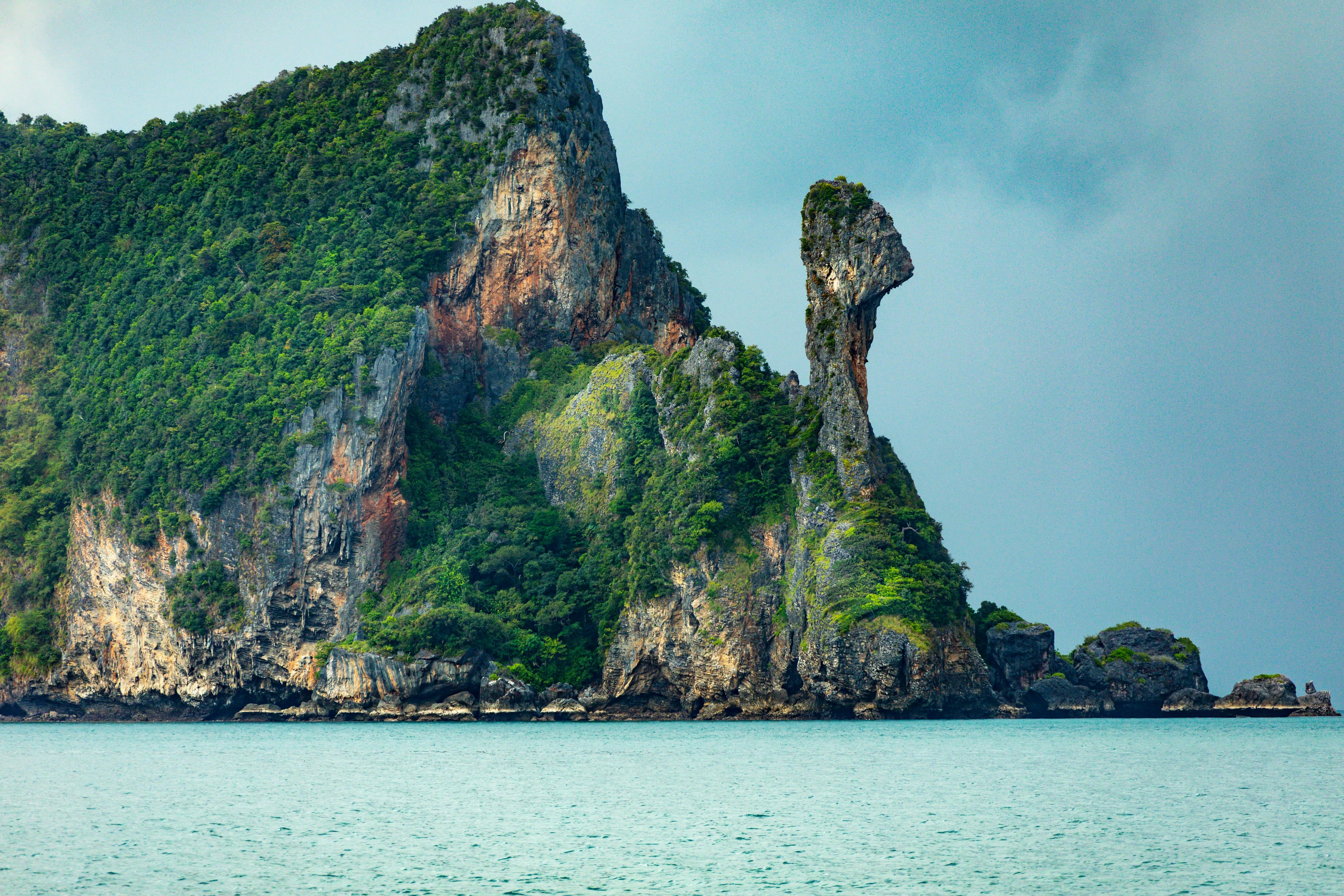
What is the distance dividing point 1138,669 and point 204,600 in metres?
54.6

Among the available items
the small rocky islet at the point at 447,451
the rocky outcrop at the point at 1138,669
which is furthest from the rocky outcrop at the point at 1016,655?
the rocky outcrop at the point at 1138,669

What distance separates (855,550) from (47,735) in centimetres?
4172

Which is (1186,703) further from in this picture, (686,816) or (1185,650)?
(686,816)

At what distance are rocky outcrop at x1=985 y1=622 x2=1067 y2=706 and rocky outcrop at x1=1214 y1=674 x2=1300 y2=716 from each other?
13921mm

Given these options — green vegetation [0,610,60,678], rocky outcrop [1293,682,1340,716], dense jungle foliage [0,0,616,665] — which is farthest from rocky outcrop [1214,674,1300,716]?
green vegetation [0,610,60,678]

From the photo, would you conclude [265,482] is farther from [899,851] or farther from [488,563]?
[899,851]

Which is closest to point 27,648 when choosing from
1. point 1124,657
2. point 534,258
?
point 534,258

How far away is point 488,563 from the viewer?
78.5m

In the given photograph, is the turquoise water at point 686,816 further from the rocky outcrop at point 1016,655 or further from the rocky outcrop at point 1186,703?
the rocky outcrop at point 1186,703

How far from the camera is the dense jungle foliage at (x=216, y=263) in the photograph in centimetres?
8100

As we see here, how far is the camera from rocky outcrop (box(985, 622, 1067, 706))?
73250 mm

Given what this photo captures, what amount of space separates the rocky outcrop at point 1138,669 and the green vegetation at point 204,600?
161 feet

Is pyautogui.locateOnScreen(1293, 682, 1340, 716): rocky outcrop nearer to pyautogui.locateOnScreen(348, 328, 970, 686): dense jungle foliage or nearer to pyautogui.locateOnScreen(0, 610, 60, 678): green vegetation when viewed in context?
pyautogui.locateOnScreen(348, 328, 970, 686): dense jungle foliage

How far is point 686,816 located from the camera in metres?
32.9
